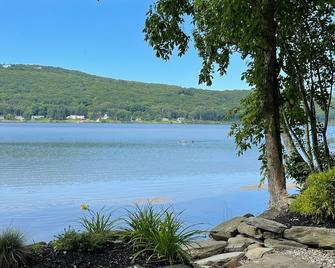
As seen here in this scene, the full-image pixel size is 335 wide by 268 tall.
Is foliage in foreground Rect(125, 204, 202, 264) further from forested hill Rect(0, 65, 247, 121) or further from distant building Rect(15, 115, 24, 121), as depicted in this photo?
distant building Rect(15, 115, 24, 121)

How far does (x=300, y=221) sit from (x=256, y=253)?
5.29 ft

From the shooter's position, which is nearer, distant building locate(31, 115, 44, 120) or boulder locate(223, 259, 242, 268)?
boulder locate(223, 259, 242, 268)

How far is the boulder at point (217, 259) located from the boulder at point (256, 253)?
0.30ft

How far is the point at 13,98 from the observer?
404 feet

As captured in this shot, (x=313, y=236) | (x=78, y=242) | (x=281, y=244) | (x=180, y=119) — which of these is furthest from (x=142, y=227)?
(x=180, y=119)

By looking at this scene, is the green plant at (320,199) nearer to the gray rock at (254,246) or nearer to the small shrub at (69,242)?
the gray rock at (254,246)

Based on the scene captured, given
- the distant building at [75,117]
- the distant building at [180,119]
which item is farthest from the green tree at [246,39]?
the distant building at [75,117]

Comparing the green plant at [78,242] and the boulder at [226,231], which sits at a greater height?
the green plant at [78,242]

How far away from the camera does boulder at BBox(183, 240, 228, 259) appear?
19.8ft

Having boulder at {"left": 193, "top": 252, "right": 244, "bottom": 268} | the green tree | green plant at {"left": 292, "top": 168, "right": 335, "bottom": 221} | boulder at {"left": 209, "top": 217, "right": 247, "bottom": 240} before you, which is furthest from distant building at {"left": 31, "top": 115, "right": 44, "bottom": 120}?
boulder at {"left": 193, "top": 252, "right": 244, "bottom": 268}

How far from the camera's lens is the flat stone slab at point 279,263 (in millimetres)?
5555

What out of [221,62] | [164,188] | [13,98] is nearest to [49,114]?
[13,98]

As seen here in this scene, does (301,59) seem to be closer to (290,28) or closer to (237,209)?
(290,28)

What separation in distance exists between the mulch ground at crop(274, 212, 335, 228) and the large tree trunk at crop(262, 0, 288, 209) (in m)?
1.21
